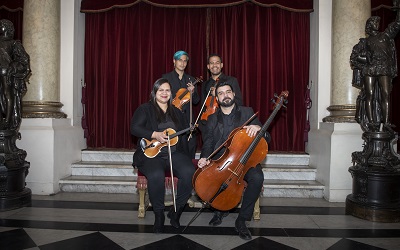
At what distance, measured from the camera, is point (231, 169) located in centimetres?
250

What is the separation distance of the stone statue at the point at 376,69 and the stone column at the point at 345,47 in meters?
0.53

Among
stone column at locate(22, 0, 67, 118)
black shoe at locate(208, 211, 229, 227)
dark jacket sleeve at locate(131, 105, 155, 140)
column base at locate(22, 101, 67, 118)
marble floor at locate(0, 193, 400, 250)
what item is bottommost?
marble floor at locate(0, 193, 400, 250)

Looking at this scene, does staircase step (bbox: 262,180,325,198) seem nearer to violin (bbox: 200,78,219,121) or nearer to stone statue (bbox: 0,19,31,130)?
violin (bbox: 200,78,219,121)

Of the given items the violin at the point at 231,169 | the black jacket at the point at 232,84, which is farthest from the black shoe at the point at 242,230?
the black jacket at the point at 232,84

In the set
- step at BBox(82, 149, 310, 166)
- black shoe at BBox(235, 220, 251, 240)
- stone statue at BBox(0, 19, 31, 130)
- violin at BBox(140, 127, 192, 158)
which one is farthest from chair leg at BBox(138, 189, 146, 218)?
stone statue at BBox(0, 19, 31, 130)

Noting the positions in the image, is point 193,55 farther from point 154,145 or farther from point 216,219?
point 216,219

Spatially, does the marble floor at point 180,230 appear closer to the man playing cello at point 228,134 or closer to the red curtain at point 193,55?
the man playing cello at point 228,134

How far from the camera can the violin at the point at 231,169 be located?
250 cm

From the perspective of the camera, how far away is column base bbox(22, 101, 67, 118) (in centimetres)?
419

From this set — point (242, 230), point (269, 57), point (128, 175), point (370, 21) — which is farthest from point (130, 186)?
point (370, 21)

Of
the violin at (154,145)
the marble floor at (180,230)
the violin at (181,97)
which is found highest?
the violin at (181,97)

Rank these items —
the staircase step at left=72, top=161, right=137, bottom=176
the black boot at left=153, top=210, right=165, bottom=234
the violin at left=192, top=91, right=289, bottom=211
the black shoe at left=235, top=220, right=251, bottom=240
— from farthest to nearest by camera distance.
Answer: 1. the staircase step at left=72, top=161, right=137, bottom=176
2. the black boot at left=153, top=210, right=165, bottom=234
3. the black shoe at left=235, top=220, right=251, bottom=240
4. the violin at left=192, top=91, right=289, bottom=211

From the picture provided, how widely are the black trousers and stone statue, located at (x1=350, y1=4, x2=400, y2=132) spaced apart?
1878 mm

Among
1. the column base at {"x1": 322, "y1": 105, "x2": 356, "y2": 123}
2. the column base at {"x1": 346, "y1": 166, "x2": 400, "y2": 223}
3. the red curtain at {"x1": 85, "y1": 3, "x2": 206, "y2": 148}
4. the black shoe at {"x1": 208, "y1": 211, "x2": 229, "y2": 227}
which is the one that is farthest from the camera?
the red curtain at {"x1": 85, "y1": 3, "x2": 206, "y2": 148}
